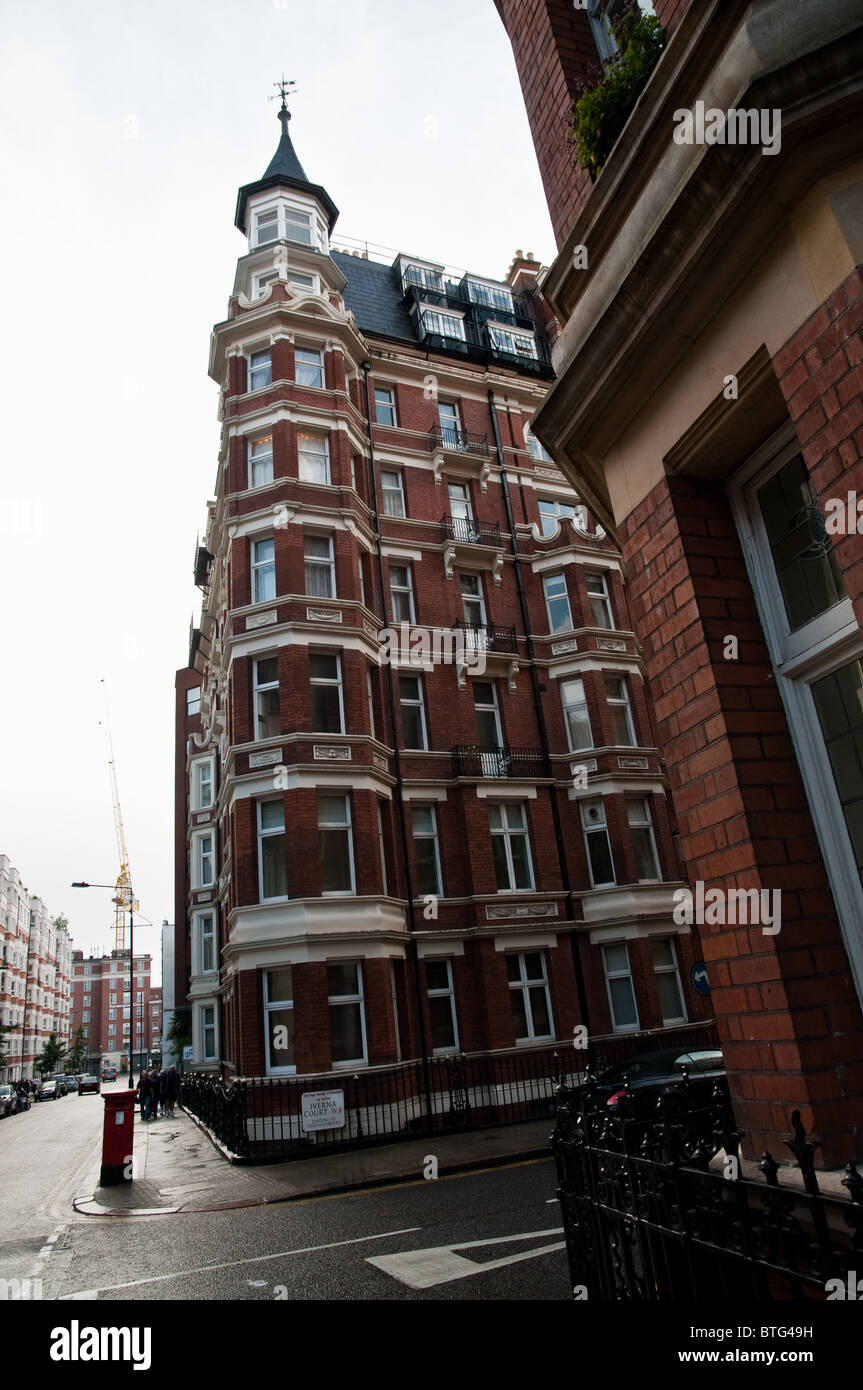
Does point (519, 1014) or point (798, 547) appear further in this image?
point (519, 1014)

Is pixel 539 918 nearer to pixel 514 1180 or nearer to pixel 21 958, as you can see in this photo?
pixel 514 1180

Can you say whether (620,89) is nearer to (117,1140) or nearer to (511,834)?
(117,1140)

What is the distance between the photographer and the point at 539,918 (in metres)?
21.2

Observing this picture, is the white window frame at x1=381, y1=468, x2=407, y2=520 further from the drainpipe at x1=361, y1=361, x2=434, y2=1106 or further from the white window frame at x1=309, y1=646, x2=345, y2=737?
the white window frame at x1=309, y1=646, x2=345, y2=737

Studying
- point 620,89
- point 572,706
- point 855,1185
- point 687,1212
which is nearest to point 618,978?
point 572,706

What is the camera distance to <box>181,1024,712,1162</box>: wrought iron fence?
53.3ft

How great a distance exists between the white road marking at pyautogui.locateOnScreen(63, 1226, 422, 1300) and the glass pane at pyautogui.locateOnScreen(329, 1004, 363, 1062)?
930cm

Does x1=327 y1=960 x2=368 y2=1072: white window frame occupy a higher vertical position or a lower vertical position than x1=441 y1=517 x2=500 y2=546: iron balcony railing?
lower

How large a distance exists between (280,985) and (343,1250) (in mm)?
10395

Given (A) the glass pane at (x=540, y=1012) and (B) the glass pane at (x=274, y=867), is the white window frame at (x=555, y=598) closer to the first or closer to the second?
(A) the glass pane at (x=540, y=1012)

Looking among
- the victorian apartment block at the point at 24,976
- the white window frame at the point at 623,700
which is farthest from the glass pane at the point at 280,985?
the victorian apartment block at the point at 24,976

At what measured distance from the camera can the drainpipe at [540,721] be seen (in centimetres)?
2112

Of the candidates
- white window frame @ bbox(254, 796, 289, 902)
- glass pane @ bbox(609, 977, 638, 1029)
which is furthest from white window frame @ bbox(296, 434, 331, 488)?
glass pane @ bbox(609, 977, 638, 1029)

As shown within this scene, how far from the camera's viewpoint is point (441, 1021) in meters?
19.8
